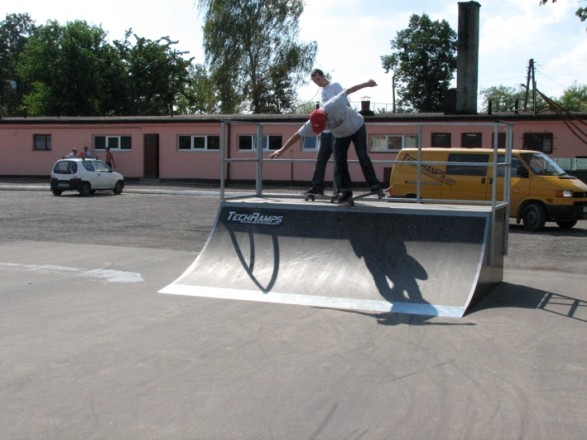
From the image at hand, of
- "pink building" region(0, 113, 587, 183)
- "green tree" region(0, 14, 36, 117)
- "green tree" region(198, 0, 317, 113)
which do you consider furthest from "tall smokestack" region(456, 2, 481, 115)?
"green tree" region(0, 14, 36, 117)

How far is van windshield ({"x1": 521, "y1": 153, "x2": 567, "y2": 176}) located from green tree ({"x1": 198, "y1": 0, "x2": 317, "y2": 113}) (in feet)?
129

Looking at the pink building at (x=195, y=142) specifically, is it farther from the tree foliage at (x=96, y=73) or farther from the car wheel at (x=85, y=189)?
the tree foliage at (x=96, y=73)

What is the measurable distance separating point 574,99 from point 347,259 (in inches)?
4256

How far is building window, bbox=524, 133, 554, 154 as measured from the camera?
31.0 metres

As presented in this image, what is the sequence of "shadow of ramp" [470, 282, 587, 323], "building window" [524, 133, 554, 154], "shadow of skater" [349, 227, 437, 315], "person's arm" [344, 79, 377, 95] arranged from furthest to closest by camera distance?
1. "building window" [524, 133, 554, 154]
2. "person's arm" [344, 79, 377, 95]
3. "shadow of ramp" [470, 282, 587, 323]
4. "shadow of skater" [349, 227, 437, 315]

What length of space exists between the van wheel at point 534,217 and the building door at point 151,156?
1035 inches

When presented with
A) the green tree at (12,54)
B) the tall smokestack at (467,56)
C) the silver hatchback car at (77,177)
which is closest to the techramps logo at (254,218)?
the silver hatchback car at (77,177)

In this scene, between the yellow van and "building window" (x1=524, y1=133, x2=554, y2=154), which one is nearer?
the yellow van

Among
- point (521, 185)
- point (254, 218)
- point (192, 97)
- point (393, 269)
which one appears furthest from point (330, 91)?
point (192, 97)

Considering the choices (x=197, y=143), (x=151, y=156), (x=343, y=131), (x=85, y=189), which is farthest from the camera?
(x=151, y=156)

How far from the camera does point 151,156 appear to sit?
39188 mm

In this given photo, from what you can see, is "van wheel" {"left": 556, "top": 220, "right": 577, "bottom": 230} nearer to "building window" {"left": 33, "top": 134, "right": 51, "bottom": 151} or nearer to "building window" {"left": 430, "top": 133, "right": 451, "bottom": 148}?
"building window" {"left": 430, "top": 133, "right": 451, "bottom": 148}

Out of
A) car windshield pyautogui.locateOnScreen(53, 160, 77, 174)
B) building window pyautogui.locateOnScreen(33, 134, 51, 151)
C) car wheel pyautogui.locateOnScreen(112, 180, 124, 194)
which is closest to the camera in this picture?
car windshield pyautogui.locateOnScreen(53, 160, 77, 174)

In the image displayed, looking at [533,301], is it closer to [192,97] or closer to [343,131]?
[343,131]
